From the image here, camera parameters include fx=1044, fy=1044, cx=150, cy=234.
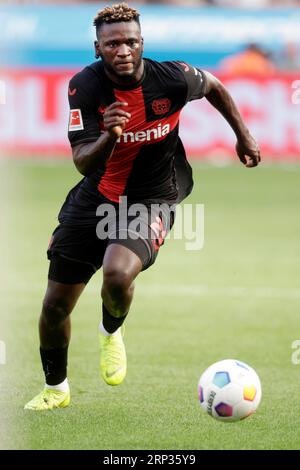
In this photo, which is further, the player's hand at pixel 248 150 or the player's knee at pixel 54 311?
the player's hand at pixel 248 150

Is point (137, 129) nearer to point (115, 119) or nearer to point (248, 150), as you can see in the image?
point (115, 119)

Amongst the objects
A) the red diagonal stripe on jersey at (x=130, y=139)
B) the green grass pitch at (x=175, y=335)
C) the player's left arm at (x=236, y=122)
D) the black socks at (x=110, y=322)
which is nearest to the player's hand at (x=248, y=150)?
the player's left arm at (x=236, y=122)

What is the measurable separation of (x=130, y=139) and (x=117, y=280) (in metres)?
0.99

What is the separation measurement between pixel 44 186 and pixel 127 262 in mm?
12759

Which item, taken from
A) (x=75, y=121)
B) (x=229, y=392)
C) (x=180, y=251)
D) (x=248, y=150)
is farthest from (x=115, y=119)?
(x=180, y=251)

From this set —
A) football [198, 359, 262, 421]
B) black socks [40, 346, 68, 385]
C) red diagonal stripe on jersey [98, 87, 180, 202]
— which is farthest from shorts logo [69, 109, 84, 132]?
football [198, 359, 262, 421]

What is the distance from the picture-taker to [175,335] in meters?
8.93

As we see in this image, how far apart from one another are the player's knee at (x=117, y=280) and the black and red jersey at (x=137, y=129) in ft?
2.11

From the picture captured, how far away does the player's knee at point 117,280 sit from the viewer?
6109mm

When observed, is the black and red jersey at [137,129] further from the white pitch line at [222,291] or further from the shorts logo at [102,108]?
the white pitch line at [222,291]

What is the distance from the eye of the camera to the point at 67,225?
21.9 feet

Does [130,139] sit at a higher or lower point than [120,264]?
higher
